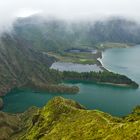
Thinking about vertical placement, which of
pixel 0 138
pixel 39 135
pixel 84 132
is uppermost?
pixel 84 132

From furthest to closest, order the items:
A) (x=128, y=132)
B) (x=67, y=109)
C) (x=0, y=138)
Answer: (x=0, y=138), (x=67, y=109), (x=128, y=132)

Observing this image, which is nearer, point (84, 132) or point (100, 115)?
point (84, 132)

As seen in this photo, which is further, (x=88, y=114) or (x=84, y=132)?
(x=88, y=114)

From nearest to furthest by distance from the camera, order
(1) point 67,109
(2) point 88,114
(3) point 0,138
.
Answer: (2) point 88,114 < (1) point 67,109 < (3) point 0,138

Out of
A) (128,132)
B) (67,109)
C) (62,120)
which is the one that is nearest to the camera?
(128,132)

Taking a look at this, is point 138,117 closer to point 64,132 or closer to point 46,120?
point 64,132

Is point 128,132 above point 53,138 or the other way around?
above

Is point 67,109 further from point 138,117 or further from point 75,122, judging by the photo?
point 138,117

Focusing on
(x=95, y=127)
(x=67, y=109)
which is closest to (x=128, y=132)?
(x=95, y=127)

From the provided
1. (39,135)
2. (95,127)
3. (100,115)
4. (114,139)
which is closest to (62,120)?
(39,135)
